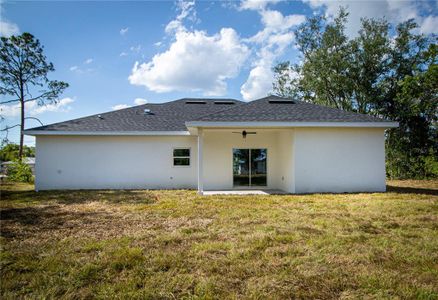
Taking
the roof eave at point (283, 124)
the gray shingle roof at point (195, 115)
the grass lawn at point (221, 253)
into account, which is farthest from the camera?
the gray shingle roof at point (195, 115)

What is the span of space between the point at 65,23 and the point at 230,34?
7.53 metres

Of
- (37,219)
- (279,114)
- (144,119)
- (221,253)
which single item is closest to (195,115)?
(144,119)

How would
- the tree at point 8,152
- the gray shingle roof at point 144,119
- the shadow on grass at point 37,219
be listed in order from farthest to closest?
the tree at point 8,152
the gray shingle roof at point 144,119
the shadow on grass at point 37,219

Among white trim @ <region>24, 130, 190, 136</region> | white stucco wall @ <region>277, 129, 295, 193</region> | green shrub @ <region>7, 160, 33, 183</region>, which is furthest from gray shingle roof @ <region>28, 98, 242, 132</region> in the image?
green shrub @ <region>7, 160, 33, 183</region>

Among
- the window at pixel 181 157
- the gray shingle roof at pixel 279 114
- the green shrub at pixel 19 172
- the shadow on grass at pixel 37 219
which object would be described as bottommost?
the shadow on grass at pixel 37 219

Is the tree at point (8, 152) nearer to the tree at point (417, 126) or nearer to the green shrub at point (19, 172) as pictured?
the green shrub at point (19, 172)

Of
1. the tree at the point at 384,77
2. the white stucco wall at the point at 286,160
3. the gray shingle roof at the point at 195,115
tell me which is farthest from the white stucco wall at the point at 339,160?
the tree at the point at 384,77

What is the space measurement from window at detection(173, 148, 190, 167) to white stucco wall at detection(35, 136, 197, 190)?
0.21 metres

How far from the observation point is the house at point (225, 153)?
1142 centimetres

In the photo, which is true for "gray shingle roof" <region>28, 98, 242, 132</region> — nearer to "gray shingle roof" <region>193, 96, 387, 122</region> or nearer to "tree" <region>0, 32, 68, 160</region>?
"gray shingle roof" <region>193, 96, 387, 122</region>

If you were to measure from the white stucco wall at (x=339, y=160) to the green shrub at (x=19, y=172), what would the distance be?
17931 millimetres

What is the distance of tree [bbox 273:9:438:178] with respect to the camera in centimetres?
1978

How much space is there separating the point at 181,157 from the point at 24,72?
721 inches

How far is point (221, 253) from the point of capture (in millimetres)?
4238
